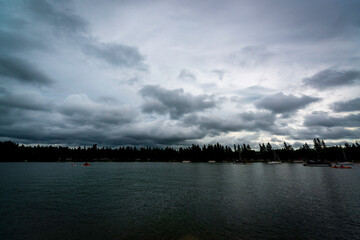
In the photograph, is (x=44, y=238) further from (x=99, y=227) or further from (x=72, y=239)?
(x=99, y=227)

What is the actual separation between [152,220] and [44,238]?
54.9ft

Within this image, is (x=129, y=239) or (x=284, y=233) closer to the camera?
(x=129, y=239)

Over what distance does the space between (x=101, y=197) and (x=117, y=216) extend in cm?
2063

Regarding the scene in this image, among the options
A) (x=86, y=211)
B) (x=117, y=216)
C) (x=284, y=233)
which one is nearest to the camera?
(x=284, y=233)

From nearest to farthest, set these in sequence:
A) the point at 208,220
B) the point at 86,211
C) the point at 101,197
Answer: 1. the point at 208,220
2. the point at 86,211
3. the point at 101,197

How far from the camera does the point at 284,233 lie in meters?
28.7

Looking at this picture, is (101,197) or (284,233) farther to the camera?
(101,197)

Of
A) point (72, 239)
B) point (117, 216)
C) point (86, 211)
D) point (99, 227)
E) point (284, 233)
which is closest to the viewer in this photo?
point (72, 239)

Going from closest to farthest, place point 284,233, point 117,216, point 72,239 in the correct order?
point 72,239 < point 284,233 < point 117,216

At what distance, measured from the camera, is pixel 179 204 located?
46625 millimetres

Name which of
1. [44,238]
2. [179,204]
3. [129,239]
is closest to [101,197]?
[179,204]

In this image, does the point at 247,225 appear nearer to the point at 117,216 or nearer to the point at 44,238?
the point at 117,216

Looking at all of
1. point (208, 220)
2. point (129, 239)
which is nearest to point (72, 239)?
point (129, 239)

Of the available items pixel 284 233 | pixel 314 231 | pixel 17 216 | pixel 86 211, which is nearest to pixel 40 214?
pixel 17 216
